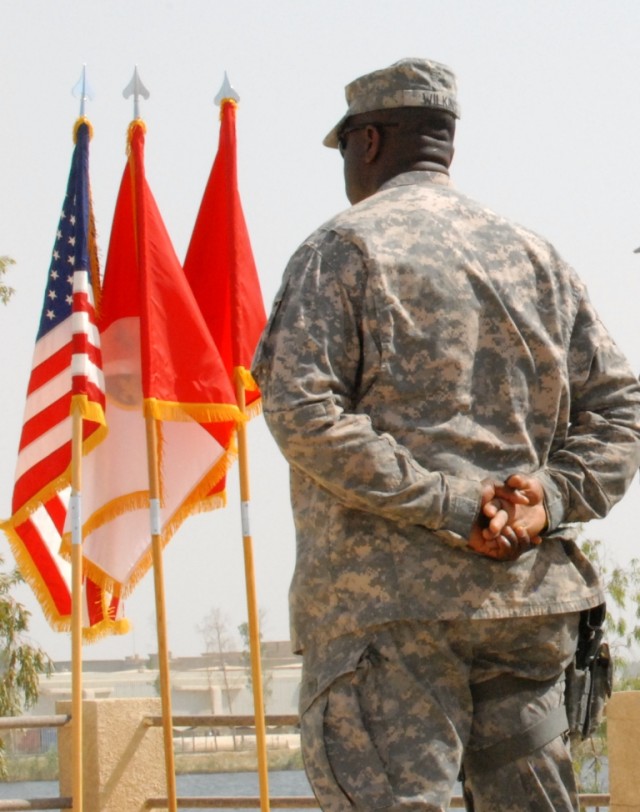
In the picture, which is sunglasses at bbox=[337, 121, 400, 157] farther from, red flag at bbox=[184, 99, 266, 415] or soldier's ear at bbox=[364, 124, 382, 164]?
red flag at bbox=[184, 99, 266, 415]

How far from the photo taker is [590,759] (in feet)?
59.0

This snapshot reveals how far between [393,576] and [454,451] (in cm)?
24

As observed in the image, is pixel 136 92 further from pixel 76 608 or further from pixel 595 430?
pixel 595 430

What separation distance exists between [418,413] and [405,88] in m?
0.59

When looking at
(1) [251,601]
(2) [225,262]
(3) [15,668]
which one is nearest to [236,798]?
(1) [251,601]

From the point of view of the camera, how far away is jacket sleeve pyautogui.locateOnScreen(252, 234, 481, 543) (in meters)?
2.45

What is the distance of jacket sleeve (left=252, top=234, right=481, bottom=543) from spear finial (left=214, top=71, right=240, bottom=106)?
4.48m

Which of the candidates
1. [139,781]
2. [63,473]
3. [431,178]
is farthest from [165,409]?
[431,178]

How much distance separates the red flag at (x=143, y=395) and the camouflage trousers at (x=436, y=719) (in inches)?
156

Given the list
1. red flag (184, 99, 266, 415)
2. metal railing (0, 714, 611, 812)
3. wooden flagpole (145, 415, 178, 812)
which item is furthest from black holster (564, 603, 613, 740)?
red flag (184, 99, 266, 415)

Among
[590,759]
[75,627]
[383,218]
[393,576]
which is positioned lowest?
[590,759]

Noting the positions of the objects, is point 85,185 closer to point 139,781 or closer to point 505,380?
point 139,781

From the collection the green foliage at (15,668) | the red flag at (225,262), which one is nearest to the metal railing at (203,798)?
the red flag at (225,262)

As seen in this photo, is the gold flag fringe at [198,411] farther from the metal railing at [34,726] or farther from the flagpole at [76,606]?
the metal railing at [34,726]
